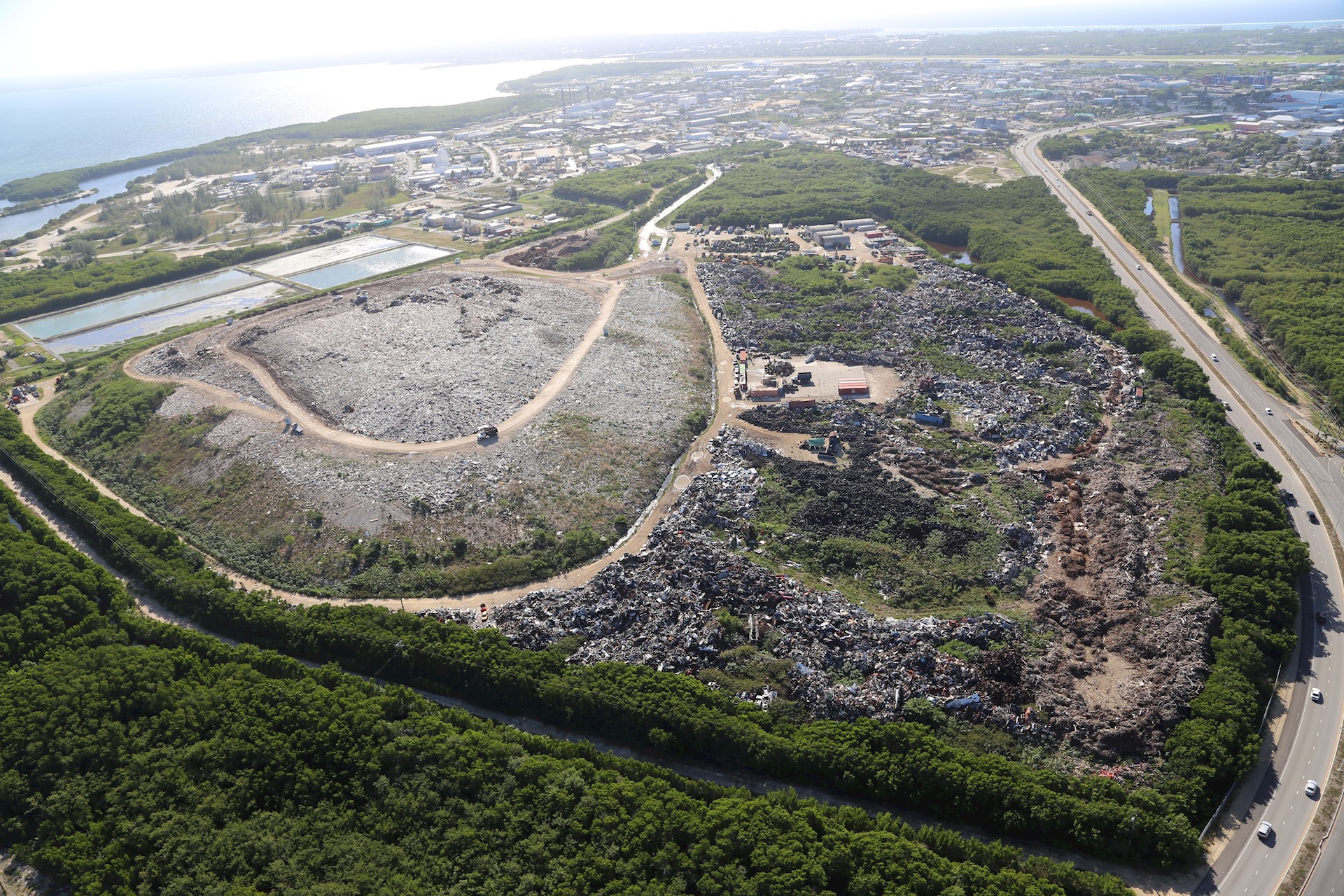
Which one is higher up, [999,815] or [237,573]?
[237,573]

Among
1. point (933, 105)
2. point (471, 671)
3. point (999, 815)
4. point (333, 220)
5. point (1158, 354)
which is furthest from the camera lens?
point (933, 105)

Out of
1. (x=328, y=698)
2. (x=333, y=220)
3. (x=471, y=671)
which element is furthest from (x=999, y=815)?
(x=333, y=220)

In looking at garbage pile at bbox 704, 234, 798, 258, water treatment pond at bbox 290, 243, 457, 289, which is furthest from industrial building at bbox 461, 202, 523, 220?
garbage pile at bbox 704, 234, 798, 258

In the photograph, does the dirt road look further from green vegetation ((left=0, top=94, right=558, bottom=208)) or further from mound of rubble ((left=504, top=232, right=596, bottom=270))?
green vegetation ((left=0, top=94, right=558, bottom=208))

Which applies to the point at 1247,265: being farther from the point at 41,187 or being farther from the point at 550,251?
the point at 41,187

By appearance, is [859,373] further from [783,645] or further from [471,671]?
[471,671]

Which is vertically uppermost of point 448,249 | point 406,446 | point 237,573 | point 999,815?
point 448,249
